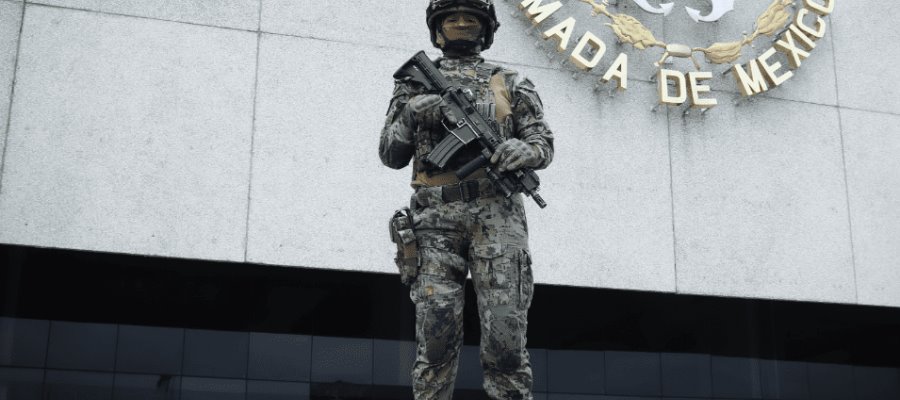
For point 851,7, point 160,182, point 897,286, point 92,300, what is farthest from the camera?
point 851,7

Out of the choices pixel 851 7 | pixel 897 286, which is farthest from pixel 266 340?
pixel 851 7

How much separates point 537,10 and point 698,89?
1.72 m

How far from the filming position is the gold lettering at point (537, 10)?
31.3 ft

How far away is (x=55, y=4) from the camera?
28.0ft

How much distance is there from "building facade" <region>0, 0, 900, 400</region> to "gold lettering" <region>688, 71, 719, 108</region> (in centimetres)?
10

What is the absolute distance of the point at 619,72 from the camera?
9.76 meters

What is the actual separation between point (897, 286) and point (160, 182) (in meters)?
6.93

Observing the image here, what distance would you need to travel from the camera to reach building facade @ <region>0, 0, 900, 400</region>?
845 cm

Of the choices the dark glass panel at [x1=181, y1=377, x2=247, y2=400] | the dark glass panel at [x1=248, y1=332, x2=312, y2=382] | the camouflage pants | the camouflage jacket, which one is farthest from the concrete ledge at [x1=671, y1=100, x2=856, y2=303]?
the camouflage pants

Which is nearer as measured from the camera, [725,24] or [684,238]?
[684,238]

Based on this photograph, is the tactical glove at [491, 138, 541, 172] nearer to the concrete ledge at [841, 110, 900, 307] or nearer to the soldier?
the soldier

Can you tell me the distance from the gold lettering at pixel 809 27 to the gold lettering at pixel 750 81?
72 centimetres

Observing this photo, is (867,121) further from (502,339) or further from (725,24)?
(502,339)

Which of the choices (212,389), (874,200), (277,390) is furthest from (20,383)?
(874,200)
